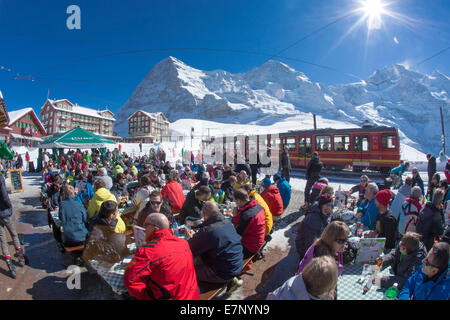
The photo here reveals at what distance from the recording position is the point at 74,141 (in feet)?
35.2

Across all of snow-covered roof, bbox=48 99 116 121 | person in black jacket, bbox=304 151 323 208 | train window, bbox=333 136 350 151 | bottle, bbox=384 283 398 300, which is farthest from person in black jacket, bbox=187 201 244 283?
snow-covered roof, bbox=48 99 116 121

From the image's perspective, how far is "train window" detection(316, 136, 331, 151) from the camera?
627 inches

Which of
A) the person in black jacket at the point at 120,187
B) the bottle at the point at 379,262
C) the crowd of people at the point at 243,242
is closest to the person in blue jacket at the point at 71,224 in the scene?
the crowd of people at the point at 243,242

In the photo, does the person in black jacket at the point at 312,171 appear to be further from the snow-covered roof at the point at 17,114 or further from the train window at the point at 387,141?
the snow-covered roof at the point at 17,114

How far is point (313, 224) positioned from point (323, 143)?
1426 cm

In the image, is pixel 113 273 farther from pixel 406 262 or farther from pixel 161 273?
pixel 406 262

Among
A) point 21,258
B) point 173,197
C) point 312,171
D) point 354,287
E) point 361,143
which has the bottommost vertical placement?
point 21,258

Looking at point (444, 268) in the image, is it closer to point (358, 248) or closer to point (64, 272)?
point (358, 248)

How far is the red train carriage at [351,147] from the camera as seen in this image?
13812 millimetres

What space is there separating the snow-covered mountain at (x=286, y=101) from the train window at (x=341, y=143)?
78242 millimetres

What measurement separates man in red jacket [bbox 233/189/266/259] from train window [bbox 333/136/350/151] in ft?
46.0

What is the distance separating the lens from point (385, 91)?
564ft

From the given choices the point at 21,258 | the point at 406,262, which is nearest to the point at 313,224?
the point at 406,262

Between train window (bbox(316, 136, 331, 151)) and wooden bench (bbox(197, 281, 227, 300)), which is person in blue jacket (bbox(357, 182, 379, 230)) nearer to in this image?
wooden bench (bbox(197, 281, 227, 300))
